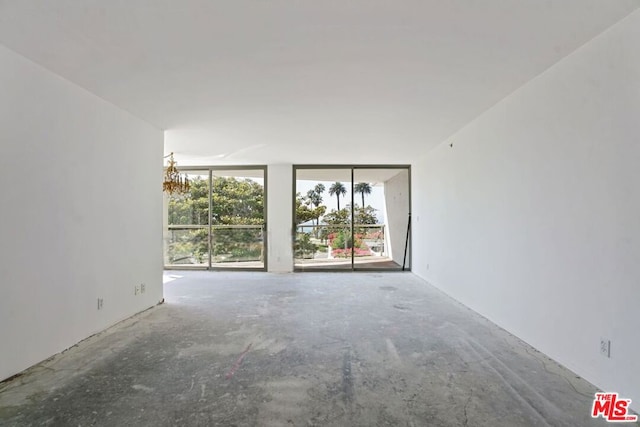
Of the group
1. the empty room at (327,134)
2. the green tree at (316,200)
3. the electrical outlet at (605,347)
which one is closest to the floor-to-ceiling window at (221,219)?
the green tree at (316,200)

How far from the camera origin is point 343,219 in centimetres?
730

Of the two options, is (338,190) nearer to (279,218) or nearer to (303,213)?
(303,213)

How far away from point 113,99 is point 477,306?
465 centimetres

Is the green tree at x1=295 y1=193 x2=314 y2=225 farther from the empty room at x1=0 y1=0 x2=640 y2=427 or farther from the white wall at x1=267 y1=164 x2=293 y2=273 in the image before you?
the empty room at x1=0 y1=0 x2=640 y2=427

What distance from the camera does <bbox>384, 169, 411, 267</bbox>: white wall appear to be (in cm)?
741

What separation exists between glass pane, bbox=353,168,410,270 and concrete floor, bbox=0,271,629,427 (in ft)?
11.1

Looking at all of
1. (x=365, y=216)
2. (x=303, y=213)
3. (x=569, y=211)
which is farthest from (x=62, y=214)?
(x=365, y=216)

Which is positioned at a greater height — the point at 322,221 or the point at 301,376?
the point at 322,221

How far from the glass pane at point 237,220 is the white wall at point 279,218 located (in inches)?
8.2

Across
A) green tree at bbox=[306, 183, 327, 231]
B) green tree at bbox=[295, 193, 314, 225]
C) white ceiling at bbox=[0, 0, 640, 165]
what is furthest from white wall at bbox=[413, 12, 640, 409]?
green tree at bbox=[295, 193, 314, 225]

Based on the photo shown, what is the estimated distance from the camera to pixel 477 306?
3.98m

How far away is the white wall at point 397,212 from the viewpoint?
7.41m

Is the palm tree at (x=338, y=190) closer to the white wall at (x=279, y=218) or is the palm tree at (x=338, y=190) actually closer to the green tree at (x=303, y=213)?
the green tree at (x=303, y=213)

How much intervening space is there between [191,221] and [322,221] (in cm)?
286
